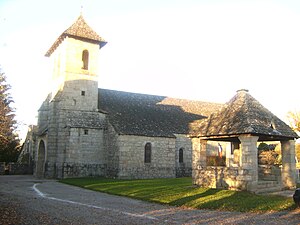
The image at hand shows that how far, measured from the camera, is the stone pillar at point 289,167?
16859mm

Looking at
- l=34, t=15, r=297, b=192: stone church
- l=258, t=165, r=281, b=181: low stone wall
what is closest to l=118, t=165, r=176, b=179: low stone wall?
l=34, t=15, r=297, b=192: stone church

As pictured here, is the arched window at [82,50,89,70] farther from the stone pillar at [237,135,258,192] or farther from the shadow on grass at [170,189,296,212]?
the shadow on grass at [170,189,296,212]

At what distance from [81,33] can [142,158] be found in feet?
41.9

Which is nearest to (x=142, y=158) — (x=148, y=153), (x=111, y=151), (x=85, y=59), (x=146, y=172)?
(x=148, y=153)

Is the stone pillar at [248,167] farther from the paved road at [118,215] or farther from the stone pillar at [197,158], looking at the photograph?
the paved road at [118,215]

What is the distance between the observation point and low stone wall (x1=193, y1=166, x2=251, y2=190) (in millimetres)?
14836

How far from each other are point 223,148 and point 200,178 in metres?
16.6

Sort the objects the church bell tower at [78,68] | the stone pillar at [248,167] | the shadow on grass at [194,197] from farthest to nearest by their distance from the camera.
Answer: the church bell tower at [78,68]
the stone pillar at [248,167]
the shadow on grass at [194,197]

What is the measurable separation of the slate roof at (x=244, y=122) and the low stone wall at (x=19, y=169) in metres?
23.5

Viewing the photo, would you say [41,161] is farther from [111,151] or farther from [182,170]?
[182,170]

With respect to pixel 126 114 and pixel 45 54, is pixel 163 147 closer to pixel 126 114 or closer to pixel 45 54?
pixel 126 114

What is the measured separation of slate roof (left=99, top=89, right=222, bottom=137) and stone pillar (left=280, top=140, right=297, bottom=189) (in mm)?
12735

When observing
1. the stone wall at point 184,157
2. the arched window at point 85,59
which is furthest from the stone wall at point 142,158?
the arched window at point 85,59

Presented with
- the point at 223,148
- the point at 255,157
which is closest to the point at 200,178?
the point at 255,157
